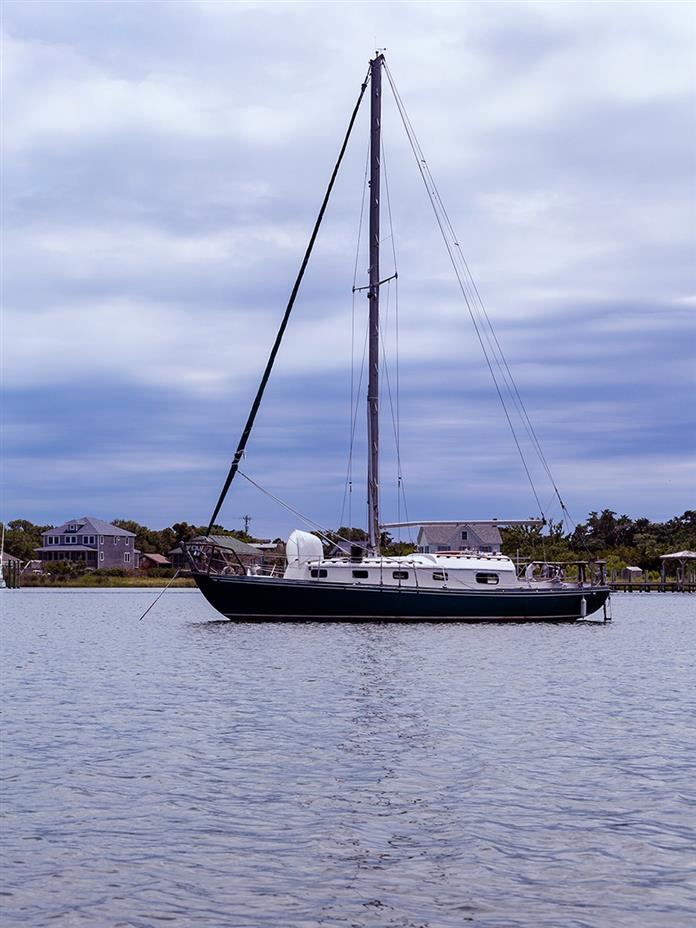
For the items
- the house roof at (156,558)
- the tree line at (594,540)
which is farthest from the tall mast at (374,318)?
the house roof at (156,558)

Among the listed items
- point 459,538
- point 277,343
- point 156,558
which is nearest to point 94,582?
point 156,558

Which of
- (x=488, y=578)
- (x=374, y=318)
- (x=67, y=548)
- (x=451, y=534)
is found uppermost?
(x=374, y=318)

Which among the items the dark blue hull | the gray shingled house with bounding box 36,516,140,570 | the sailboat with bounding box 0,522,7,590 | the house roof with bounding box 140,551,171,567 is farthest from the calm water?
the house roof with bounding box 140,551,171,567

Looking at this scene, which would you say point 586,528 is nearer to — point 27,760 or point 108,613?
point 108,613

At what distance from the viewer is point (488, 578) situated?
5072 centimetres

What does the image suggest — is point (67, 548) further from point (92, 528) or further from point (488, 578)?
point (488, 578)

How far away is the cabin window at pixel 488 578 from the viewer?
5038 cm

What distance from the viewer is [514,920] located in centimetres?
1043

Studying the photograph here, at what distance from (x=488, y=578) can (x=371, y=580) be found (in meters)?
5.71

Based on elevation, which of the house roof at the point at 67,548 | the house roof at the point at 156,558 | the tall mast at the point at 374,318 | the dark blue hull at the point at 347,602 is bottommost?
the dark blue hull at the point at 347,602

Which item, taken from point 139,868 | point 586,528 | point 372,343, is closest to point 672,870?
point 139,868

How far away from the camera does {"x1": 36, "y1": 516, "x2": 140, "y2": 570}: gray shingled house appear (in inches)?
6245

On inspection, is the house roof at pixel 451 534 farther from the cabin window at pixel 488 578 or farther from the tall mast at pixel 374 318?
the tall mast at pixel 374 318

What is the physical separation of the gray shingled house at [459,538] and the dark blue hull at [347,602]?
233 ft
